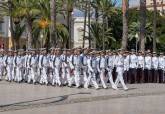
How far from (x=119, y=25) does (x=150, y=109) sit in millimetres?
75357

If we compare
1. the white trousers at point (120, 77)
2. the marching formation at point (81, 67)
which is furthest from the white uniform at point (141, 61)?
A: the white trousers at point (120, 77)

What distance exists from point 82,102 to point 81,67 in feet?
23.6

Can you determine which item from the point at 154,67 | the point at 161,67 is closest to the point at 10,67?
the point at 154,67

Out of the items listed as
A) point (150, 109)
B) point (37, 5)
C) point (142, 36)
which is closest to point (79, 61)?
point (150, 109)

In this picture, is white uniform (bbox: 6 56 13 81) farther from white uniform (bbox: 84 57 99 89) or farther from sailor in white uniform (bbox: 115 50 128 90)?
sailor in white uniform (bbox: 115 50 128 90)

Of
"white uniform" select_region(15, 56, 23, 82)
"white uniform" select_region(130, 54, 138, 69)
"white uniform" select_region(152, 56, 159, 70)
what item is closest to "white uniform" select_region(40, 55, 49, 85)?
"white uniform" select_region(15, 56, 23, 82)

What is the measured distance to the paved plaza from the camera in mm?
17609

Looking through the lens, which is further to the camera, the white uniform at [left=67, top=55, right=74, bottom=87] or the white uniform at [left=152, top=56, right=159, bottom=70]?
the white uniform at [left=152, top=56, right=159, bottom=70]

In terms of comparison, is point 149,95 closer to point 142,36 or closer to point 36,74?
point 36,74

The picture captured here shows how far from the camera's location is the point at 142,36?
38.9 meters

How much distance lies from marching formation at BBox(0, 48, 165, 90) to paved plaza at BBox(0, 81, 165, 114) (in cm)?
122

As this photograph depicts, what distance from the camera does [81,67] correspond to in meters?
27.6

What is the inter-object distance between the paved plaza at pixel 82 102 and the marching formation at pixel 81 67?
1225 mm

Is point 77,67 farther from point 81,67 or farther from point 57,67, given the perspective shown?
point 57,67
